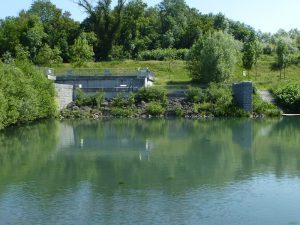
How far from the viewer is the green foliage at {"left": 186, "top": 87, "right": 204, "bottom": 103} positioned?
4619 centimetres

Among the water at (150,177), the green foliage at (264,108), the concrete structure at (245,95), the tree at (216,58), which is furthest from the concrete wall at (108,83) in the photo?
the water at (150,177)

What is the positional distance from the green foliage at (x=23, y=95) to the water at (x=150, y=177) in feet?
5.05

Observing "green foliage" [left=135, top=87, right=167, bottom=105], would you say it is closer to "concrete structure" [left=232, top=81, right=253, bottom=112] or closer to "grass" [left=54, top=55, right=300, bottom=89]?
"grass" [left=54, top=55, right=300, bottom=89]

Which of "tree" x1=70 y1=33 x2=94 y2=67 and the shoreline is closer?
the shoreline

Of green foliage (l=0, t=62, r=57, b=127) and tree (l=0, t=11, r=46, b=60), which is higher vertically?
tree (l=0, t=11, r=46, b=60)

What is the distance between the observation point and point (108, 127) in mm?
36188

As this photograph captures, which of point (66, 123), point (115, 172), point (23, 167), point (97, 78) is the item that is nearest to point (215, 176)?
point (115, 172)

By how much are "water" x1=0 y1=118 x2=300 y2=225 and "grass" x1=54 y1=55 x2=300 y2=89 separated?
21.1 metres

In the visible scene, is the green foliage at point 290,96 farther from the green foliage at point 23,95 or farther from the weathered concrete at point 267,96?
the green foliage at point 23,95

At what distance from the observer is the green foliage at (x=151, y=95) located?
46.2m

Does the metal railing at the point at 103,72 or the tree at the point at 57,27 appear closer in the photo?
the metal railing at the point at 103,72

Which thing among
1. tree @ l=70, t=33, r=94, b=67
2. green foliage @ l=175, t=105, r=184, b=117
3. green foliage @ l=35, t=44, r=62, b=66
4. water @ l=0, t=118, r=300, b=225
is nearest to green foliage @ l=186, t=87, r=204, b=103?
green foliage @ l=175, t=105, r=184, b=117

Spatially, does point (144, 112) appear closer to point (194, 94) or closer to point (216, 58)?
point (194, 94)

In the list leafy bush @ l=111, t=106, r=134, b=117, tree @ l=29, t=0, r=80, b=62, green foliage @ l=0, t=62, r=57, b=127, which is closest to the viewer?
green foliage @ l=0, t=62, r=57, b=127
